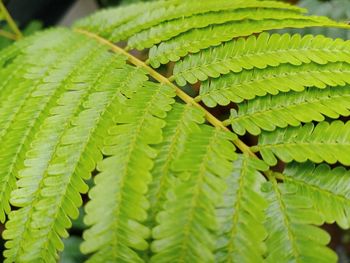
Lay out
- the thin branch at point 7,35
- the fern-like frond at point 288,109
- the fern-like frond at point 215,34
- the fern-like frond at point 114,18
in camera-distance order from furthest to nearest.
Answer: the thin branch at point 7,35 → the fern-like frond at point 114,18 → the fern-like frond at point 215,34 → the fern-like frond at point 288,109

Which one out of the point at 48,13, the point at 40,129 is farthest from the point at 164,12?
the point at 48,13

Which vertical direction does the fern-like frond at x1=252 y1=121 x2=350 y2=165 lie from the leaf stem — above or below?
below

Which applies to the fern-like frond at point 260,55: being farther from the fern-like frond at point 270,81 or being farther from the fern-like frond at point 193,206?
the fern-like frond at point 193,206

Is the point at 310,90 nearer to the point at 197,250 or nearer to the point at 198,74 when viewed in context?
the point at 198,74

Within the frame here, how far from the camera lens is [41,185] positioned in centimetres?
79

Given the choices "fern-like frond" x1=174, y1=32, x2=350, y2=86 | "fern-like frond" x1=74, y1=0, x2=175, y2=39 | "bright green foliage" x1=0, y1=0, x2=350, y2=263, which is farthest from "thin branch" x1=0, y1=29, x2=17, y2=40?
"fern-like frond" x1=174, y1=32, x2=350, y2=86

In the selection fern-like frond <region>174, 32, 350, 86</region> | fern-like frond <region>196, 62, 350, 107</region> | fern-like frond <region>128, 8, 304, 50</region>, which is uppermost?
fern-like frond <region>128, 8, 304, 50</region>

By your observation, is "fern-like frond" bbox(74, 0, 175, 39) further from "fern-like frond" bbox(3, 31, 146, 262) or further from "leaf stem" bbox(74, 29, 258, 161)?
"fern-like frond" bbox(3, 31, 146, 262)

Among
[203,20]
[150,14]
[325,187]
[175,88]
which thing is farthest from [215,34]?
[325,187]

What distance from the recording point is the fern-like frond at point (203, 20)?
1.04 metres

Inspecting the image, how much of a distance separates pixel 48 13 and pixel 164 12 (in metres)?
1.60

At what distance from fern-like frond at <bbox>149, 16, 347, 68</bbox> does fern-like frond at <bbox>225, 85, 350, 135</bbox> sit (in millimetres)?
200

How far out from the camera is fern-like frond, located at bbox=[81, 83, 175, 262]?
2.22 ft

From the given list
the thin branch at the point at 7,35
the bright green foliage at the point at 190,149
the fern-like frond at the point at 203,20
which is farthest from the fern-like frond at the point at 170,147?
the thin branch at the point at 7,35
